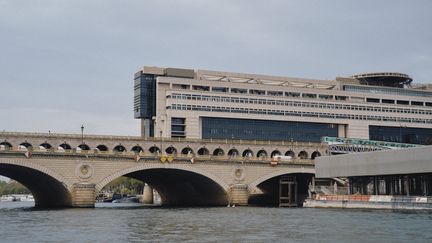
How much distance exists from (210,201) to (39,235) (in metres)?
78.1

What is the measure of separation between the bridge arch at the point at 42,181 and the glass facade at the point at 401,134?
92999mm

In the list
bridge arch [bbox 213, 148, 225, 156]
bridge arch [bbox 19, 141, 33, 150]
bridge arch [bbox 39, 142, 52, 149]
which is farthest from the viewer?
bridge arch [bbox 213, 148, 225, 156]

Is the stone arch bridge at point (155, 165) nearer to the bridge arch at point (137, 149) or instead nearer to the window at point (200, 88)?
the bridge arch at point (137, 149)

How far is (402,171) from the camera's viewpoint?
99.7 meters

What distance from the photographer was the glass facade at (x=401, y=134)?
18262 cm

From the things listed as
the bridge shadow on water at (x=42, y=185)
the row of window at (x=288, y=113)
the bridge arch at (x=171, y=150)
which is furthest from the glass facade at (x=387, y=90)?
the bridge shadow on water at (x=42, y=185)

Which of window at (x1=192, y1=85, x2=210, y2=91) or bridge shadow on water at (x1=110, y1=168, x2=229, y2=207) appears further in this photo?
window at (x1=192, y1=85, x2=210, y2=91)

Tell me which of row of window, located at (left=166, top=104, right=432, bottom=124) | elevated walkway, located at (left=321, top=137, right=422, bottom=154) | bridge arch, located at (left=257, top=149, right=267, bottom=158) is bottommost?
bridge arch, located at (left=257, top=149, right=267, bottom=158)

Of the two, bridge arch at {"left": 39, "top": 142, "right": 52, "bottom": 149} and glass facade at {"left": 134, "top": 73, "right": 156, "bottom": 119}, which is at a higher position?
glass facade at {"left": 134, "top": 73, "right": 156, "bottom": 119}

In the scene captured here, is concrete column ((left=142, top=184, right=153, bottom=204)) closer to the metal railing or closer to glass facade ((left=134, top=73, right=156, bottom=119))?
glass facade ((left=134, top=73, right=156, bottom=119))

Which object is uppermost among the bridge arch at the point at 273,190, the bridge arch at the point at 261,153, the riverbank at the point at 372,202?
the bridge arch at the point at 261,153

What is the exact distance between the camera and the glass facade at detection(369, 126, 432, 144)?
183 metres

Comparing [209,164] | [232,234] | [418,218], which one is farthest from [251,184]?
[232,234]

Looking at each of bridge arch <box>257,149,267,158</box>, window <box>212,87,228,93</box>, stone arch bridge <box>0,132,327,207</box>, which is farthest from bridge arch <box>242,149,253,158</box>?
window <box>212,87,228,93</box>
